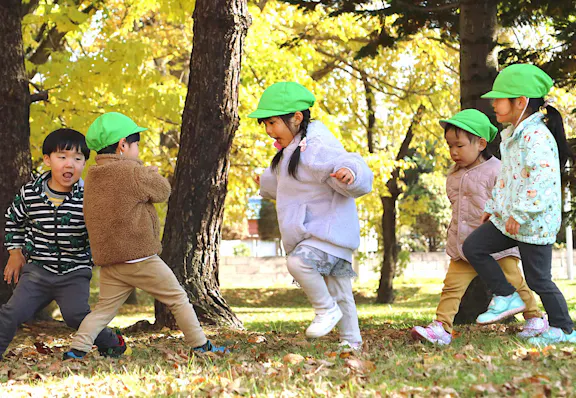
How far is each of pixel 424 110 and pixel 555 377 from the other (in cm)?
1543

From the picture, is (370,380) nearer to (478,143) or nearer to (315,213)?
(315,213)

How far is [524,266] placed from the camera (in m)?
→ 4.96

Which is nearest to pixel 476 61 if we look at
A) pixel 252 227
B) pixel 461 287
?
pixel 461 287

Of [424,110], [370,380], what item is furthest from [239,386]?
[424,110]

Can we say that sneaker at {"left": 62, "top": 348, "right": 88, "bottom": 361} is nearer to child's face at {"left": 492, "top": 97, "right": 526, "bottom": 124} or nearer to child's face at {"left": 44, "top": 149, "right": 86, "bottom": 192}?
child's face at {"left": 44, "top": 149, "right": 86, "bottom": 192}

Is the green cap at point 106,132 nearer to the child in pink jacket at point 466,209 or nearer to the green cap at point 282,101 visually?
the green cap at point 282,101

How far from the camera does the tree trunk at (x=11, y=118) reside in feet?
25.6

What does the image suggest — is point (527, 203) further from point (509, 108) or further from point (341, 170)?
point (341, 170)

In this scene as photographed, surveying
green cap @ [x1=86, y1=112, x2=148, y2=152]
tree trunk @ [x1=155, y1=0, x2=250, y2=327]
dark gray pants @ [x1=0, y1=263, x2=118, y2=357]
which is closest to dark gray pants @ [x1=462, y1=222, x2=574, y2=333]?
green cap @ [x1=86, y1=112, x2=148, y2=152]

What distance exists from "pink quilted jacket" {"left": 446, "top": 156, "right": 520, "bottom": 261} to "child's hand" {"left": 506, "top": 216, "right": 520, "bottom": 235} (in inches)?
26.0

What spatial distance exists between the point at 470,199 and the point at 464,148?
0.38 metres

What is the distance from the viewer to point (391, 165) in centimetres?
1577

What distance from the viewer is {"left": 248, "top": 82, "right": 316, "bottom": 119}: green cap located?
4.84m

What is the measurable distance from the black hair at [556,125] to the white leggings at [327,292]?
1660mm
